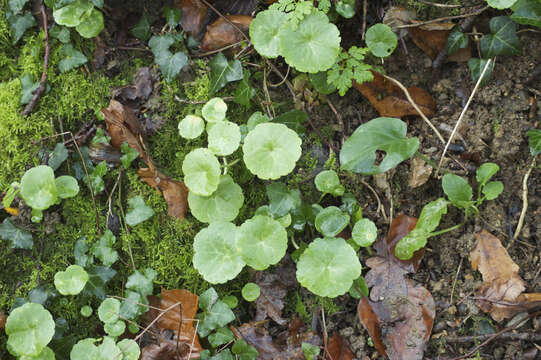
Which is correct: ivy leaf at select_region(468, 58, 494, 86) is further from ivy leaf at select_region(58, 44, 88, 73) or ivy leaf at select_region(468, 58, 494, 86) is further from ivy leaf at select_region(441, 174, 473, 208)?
ivy leaf at select_region(58, 44, 88, 73)

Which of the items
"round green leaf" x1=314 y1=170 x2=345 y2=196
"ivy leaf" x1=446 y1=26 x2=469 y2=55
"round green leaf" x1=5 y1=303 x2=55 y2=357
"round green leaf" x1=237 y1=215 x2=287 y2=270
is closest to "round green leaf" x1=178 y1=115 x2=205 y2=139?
"round green leaf" x1=237 y1=215 x2=287 y2=270

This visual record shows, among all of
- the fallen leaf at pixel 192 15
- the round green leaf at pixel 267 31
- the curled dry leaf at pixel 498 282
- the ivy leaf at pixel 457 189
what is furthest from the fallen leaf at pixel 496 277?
the fallen leaf at pixel 192 15

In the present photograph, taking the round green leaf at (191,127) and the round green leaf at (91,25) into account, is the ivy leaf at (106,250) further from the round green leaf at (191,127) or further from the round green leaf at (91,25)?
the round green leaf at (91,25)

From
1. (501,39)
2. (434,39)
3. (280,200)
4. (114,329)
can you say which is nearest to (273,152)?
(280,200)

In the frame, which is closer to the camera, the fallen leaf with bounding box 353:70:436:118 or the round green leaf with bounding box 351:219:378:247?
the round green leaf with bounding box 351:219:378:247

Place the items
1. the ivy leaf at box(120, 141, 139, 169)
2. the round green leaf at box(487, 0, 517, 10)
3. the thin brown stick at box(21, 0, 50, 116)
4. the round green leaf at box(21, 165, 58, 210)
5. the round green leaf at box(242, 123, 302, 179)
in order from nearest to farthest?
1. the round green leaf at box(487, 0, 517, 10)
2. the round green leaf at box(242, 123, 302, 179)
3. the round green leaf at box(21, 165, 58, 210)
4. the ivy leaf at box(120, 141, 139, 169)
5. the thin brown stick at box(21, 0, 50, 116)

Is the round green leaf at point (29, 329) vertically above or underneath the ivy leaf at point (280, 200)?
underneath

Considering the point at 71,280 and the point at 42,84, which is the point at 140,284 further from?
the point at 42,84
